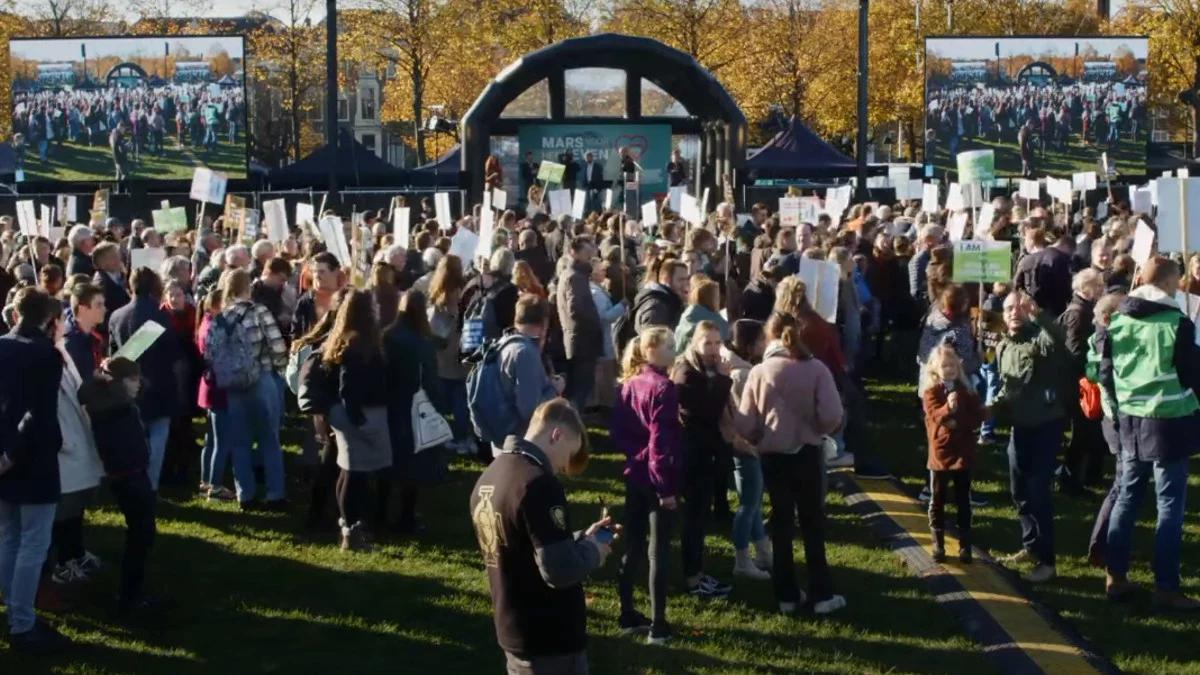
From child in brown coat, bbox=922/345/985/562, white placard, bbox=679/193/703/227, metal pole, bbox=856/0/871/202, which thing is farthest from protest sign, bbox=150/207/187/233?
metal pole, bbox=856/0/871/202

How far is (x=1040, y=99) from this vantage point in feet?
143

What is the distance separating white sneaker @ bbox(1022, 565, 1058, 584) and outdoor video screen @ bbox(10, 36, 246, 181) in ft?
101

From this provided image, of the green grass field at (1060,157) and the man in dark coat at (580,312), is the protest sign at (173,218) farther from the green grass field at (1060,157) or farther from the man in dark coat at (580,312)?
the green grass field at (1060,157)

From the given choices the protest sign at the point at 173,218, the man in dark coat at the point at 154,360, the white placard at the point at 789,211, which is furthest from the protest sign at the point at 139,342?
the white placard at the point at 789,211

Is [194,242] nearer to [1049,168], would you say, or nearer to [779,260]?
[779,260]

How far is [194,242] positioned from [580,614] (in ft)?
44.0

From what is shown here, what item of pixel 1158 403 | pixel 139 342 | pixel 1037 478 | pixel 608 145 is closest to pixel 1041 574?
pixel 1037 478

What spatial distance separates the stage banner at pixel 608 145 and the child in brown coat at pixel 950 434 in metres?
25.9

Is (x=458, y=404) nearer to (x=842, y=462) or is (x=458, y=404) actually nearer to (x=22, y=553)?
(x=842, y=462)

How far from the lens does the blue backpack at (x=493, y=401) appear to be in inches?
383

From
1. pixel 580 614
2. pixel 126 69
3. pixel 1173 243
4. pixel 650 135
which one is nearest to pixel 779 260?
pixel 1173 243

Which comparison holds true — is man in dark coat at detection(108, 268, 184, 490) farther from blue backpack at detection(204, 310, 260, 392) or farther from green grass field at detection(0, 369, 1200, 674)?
green grass field at detection(0, 369, 1200, 674)

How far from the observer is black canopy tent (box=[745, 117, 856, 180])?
40.6 metres

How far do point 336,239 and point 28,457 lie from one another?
6.67 meters
